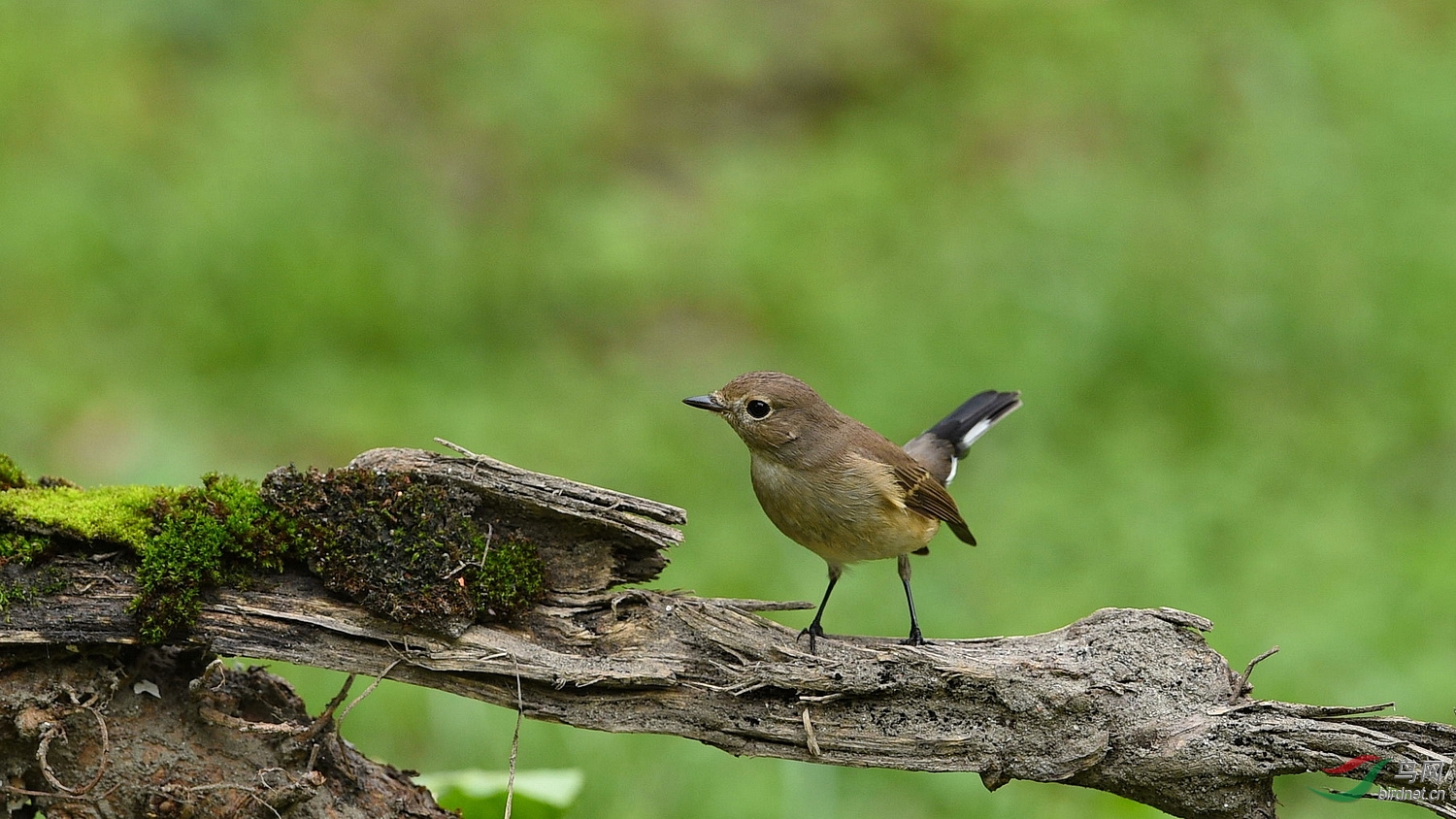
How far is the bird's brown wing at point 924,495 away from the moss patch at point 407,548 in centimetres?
162

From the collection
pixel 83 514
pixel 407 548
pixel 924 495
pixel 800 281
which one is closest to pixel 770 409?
pixel 924 495

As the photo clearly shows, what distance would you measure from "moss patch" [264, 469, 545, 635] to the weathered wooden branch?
0.07 metres

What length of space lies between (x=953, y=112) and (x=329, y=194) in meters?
5.23

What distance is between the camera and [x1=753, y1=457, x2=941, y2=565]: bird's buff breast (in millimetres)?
4934

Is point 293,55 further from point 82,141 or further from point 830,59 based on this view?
point 830,59

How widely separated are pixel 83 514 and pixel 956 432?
3854mm

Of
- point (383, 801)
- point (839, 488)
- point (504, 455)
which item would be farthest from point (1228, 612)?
point (383, 801)

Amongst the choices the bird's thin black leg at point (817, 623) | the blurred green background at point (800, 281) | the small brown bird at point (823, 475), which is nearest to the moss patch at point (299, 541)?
the bird's thin black leg at point (817, 623)

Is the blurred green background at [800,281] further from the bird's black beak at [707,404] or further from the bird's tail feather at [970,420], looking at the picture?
the bird's black beak at [707,404]

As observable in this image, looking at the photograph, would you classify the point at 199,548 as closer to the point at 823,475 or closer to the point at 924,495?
the point at 823,475

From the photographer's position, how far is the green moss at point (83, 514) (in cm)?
371

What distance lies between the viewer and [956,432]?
6391mm

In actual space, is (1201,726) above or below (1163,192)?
below

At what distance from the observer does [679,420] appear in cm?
919
